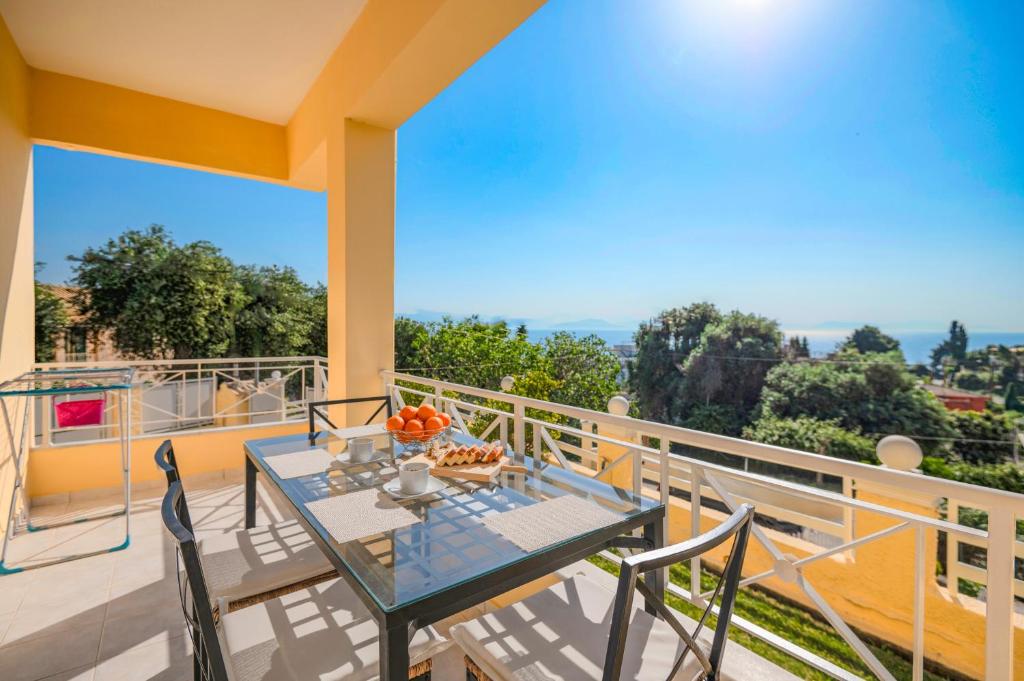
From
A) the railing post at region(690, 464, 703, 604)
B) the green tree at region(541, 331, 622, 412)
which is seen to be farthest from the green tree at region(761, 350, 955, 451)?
the railing post at region(690, 464, 703, 604)

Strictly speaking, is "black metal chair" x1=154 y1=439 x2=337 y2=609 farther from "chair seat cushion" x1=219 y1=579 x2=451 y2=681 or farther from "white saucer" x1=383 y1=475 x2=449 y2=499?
"white saucer" x1=383 y1=475 x2=449 y2=499

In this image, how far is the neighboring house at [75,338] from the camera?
257 inches

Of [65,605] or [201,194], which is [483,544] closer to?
[65,605]

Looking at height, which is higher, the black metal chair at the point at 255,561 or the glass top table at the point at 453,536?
the glass top table at the point at 453,536

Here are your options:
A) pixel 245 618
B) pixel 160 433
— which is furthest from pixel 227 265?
pixel 245 618

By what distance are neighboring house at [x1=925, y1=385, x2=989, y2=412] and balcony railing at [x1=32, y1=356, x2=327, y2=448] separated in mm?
19016

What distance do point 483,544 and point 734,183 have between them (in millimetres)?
24865

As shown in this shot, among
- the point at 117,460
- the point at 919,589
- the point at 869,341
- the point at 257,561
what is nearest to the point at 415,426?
the point at 257,561

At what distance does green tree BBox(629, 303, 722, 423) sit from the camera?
757 inches

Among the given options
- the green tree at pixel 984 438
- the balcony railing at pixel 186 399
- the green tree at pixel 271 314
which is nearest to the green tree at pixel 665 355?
the green tree at pixel 984 438

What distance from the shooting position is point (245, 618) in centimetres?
119

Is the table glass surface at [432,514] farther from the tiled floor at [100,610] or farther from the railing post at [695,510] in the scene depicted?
the tiled floor at [100,610]

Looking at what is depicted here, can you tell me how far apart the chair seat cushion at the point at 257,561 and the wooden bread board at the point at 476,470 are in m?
0.41

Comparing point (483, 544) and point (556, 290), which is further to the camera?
point (556, 290)
